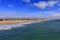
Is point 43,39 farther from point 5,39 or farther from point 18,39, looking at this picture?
point 5,39

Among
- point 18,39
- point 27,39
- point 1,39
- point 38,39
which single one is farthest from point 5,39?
point 38,39

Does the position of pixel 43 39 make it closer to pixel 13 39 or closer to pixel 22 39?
pixel 22 39

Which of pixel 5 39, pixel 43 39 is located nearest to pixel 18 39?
pixel 5 39

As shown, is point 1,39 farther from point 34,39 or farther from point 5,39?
point 34,39

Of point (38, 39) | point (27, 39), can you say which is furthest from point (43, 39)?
point (27, 39)

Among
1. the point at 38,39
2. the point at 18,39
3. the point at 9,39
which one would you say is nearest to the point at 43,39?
the point at 38,39

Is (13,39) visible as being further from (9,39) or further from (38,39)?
(38,39)
